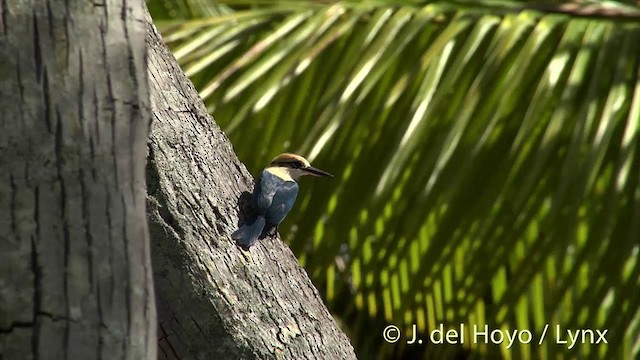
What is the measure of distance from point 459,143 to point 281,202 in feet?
4.22

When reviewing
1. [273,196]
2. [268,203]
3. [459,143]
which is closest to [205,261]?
[268,203]

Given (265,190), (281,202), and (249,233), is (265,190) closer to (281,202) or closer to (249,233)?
(281,202)

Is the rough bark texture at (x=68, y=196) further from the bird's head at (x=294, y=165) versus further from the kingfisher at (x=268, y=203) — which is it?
the bird's head at (x=294, y=165)

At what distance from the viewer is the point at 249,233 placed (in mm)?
2559

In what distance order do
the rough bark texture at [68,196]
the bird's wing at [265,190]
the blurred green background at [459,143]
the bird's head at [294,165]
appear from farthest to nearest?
1. the blurred green background at [459,143]
2. the bird's head at [294,165]
3. the bird's wing at [265,190]
4. the rough bark texture at [68,196]

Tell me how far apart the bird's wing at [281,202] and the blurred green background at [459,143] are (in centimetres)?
92

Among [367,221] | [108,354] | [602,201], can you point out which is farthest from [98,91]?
[602,201]

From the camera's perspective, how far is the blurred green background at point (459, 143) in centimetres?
390

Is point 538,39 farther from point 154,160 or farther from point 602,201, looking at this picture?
point 154,160

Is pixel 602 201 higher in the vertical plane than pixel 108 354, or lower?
lower

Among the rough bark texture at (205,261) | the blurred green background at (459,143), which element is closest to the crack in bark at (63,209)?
the rough bark texture at (205,261)

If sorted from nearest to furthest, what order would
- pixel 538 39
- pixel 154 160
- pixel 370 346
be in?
pixel 154 160
pixel 538 39
pixel 370 346

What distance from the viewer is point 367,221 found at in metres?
4.02

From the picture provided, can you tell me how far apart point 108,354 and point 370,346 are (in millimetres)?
4610
